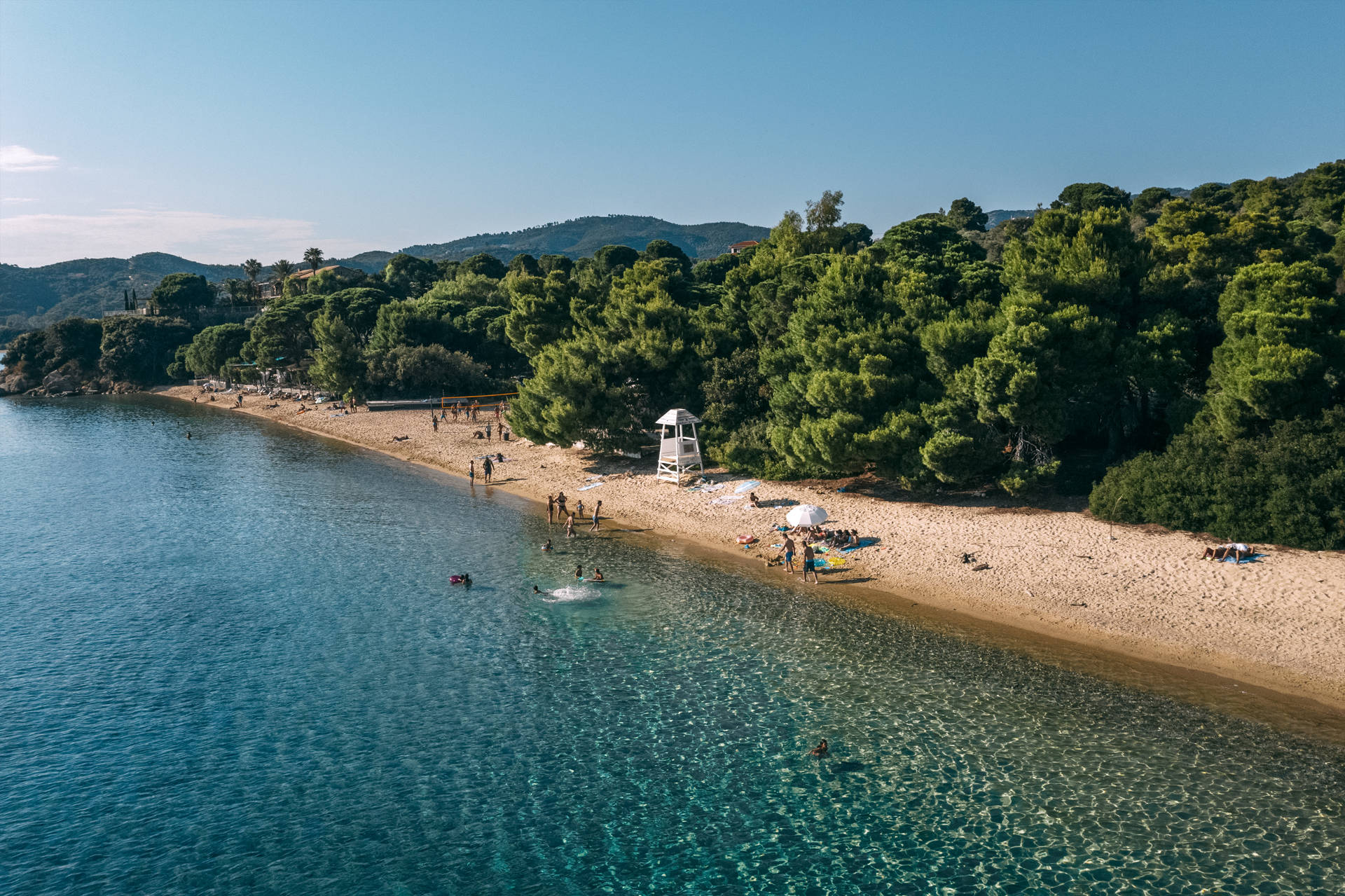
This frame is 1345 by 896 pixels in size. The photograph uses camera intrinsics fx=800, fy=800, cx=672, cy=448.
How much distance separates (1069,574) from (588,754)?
18039mm

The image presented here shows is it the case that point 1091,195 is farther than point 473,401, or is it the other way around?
point 1091,195

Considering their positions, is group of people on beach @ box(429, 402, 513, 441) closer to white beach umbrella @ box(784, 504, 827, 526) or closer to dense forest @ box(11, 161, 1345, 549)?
dense forest @ box(11, 161, 1345, 549)

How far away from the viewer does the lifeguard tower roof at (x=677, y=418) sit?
43.6m

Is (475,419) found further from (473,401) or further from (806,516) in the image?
(806,516)

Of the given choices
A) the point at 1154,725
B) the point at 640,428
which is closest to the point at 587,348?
the point at 640,428

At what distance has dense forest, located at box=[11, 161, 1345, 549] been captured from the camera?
93.9 ft

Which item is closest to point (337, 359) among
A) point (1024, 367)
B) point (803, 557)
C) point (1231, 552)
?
point (803, 557)

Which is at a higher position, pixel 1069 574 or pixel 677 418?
pixel 677 418

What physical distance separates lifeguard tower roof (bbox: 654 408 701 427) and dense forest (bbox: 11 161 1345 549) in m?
1.50

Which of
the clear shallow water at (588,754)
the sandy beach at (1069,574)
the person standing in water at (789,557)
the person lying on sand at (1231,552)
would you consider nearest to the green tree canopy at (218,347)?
the clear shallow water at (588,754)

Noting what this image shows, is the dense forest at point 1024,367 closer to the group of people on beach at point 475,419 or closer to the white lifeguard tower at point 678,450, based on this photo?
the white lifeguard tower at point 678,450

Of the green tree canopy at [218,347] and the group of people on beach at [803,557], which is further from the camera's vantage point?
the green tree canopy at [218,347]

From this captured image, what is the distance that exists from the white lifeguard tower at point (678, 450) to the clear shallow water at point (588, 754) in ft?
38.6

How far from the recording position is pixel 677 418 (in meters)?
43.7
